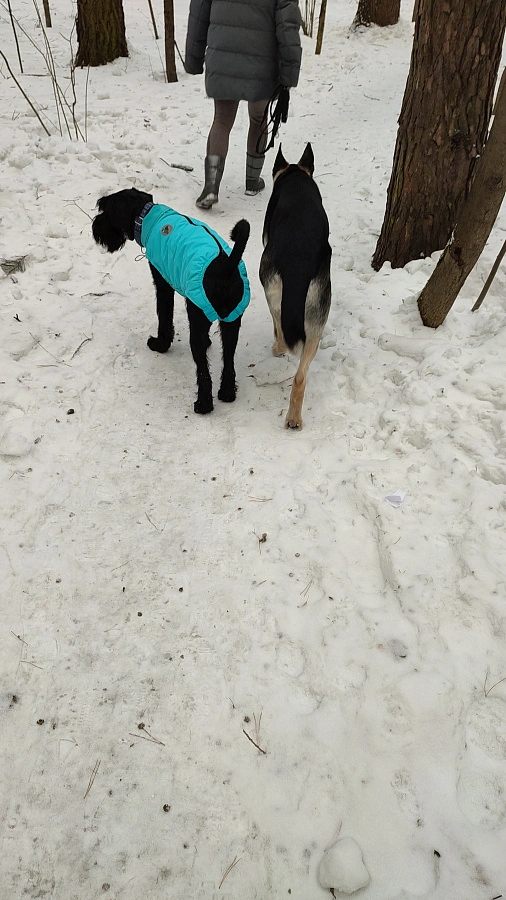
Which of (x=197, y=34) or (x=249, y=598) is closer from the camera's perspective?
(x=249, y=598)

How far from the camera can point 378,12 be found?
29.6 feet

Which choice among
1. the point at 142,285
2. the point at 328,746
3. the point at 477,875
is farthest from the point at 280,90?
the point at 477,875

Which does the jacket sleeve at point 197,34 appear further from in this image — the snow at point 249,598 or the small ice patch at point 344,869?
the small ice patch at point 344,869

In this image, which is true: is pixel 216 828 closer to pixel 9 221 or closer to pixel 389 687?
pixel 389 687

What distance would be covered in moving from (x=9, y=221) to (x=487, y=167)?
353 cm

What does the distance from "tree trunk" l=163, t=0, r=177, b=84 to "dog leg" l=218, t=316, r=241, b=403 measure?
6080 mm

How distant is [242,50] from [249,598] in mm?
4376

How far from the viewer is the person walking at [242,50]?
4.18m

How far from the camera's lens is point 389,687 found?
1.88m

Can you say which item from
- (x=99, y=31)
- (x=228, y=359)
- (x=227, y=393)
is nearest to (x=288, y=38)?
(x=228, y=359)

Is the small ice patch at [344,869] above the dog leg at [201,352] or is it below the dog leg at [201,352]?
below

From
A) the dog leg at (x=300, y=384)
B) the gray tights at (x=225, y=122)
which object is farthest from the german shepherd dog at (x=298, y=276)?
the gray tights at (x=225, y=122)

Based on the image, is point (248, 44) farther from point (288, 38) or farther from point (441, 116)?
point (441, 116)

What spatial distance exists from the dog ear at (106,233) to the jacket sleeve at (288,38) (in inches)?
88.7
